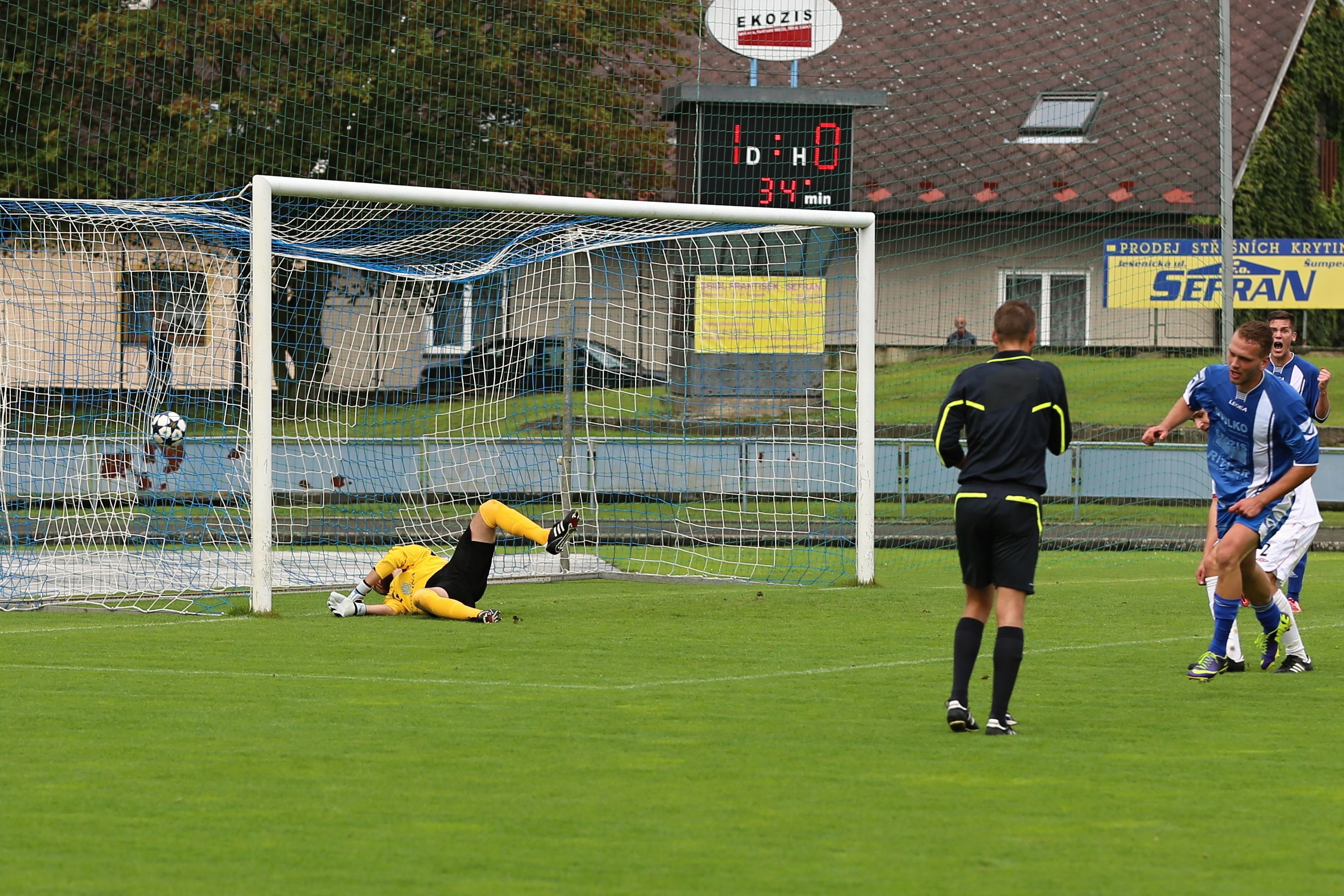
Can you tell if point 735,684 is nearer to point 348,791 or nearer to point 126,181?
point 348,791

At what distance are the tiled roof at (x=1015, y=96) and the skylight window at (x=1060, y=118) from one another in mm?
161

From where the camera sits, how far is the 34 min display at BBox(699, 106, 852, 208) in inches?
699

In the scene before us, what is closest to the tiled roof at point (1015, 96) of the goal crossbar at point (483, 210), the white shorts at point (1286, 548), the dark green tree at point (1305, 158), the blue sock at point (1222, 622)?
the dark green tree at point (1305, 158)

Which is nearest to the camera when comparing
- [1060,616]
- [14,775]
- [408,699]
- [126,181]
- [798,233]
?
[14,775]

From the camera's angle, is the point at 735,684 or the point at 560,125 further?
the point at 560,125

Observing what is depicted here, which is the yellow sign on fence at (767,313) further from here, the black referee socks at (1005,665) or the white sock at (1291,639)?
the black referee socks at (1005,665)

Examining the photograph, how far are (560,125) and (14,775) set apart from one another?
Answer: 16806 mm

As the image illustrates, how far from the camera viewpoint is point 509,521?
34.3 feet

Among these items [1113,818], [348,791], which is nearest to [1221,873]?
[1113,818]

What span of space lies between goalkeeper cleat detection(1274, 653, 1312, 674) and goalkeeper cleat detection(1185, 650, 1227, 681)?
515mm

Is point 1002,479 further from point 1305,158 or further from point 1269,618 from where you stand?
point 1305,158

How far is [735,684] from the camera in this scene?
7.88m

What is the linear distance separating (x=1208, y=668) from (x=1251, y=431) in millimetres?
1242

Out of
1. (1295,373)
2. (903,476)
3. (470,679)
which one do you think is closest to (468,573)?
(470,679)
